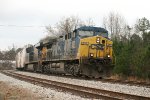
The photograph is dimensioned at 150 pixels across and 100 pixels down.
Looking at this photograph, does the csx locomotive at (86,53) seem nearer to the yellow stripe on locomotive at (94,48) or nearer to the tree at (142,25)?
the yellow stripe on locomotive at (94,48)

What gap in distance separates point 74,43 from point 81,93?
9.54 metres

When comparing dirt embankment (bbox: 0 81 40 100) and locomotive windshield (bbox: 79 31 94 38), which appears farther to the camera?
locomotive windshield (bbox: 79 31 94 38)

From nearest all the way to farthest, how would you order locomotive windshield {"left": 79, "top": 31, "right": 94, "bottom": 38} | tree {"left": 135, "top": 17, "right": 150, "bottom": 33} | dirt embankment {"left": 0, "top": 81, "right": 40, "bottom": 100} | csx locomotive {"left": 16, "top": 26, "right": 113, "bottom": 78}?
dirt embankment {"left": 0, "top": 81, "right": 40, "bottom": 100}, csx locomotive {"left": 16, "top": 26, "right": 113, "bottom": 78}, locomotive windshield {"left": 79, "top": 31, "right": 94, "bottom": 38}, tree {"left": 135, "top": 17, "right": 150, "bottom": 33}

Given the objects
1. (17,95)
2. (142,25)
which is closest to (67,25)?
(142,25)

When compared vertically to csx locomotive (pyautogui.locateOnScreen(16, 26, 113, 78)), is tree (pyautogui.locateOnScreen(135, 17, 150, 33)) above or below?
above

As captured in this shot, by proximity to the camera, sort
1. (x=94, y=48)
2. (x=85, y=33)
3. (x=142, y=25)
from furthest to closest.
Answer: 1. (x=142, y=25)
2. (x=85, y=33)
3. (x=94, y=48)

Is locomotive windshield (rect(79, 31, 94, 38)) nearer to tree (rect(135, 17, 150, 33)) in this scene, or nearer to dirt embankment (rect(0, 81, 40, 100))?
dirt embankment (rect(0, 81, 40, 100))

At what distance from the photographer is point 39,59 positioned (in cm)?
2991

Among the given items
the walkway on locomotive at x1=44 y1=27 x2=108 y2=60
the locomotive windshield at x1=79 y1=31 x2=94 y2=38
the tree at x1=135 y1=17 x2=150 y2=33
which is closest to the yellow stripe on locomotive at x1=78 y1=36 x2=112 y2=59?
the walkway on locomotive at x1=44 y1=27 x2=108 y2=60

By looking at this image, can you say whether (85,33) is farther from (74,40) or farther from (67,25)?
(67,25)

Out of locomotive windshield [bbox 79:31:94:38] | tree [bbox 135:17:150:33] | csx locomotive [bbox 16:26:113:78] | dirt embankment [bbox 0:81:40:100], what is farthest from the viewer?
tree [bbox 135:17:150:33]

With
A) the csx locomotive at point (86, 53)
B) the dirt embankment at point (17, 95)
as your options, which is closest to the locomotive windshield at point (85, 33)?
the csx locomotive at point (86, 53)

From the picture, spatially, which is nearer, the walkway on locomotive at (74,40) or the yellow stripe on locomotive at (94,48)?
the yellow stripe on locomotive at (94,48)

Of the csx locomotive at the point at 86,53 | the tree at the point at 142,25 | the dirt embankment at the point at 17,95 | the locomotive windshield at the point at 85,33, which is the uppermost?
the tree at the point at 142,25
